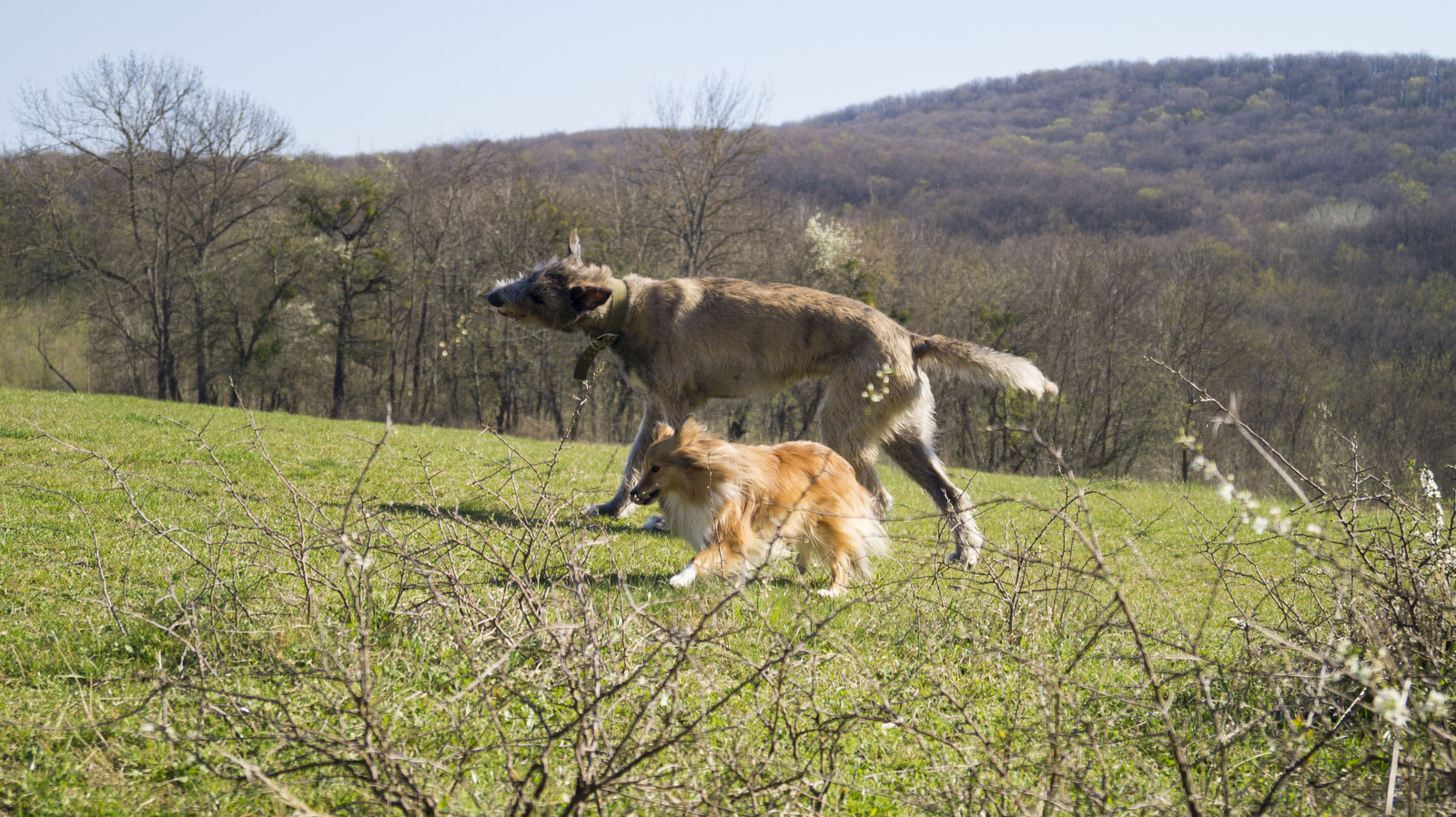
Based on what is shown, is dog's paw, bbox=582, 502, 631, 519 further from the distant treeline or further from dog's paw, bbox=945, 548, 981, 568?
the distant treeline

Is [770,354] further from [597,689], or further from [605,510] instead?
[597,689]

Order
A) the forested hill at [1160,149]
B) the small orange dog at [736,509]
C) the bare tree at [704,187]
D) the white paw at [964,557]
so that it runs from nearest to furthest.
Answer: the small orange dog at [736,509] → the white paw at [964,557] → the bare tree at [704,187] → the forested hill at [1160,149]

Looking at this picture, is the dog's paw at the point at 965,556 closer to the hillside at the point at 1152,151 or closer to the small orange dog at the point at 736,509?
the small orange dog at the point at 736,509

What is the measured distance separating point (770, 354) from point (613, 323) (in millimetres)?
1585

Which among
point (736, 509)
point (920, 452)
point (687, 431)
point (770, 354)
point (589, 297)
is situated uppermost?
point (589, 297)

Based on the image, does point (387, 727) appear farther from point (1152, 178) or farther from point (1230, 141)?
point (1230, 141)

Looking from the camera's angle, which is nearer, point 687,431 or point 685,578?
point 685,578

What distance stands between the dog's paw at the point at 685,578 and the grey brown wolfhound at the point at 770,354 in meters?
2.18

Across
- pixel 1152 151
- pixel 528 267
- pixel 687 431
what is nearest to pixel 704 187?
pixel 528 267

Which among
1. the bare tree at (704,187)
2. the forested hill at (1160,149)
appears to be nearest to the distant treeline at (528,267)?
the bare tree at (704,187)

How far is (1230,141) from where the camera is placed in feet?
300

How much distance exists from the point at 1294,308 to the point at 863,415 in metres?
48.7

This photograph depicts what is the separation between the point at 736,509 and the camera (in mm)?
5633

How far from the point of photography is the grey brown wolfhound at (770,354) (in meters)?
7.51
